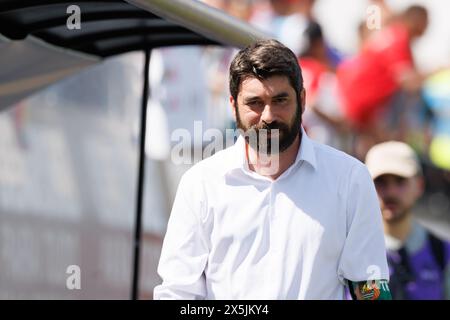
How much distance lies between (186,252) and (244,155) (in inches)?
13.4

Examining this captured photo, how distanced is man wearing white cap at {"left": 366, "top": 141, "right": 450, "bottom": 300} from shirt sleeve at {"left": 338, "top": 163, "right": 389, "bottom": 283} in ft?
8.35

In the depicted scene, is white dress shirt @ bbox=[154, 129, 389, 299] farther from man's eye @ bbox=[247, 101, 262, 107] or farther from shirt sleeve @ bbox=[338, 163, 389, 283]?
man's eye @ bbox=[247, 101, 262, 107]

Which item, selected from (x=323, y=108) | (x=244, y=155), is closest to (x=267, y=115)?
(x=244, y=155)

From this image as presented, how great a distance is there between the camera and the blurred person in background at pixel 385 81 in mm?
8945

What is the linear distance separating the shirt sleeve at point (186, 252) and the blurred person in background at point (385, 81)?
17.6 feet

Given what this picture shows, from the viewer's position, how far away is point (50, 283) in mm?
11023

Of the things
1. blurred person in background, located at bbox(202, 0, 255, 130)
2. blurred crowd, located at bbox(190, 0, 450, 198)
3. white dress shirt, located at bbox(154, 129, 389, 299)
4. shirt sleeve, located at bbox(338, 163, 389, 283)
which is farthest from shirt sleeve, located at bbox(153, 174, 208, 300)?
blurred person in background, located at bbox(202, 0, 255, 130)

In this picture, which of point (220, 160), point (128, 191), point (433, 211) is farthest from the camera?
point (128, 191)

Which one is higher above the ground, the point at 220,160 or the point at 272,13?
the point at 272,13

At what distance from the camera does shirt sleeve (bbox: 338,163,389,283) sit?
3457 mm

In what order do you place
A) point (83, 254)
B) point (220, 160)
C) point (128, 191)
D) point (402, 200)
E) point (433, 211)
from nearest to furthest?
point (220, 160)
point (402, 200)
point (433, 211)
point (83, 254)
point (128, 191)

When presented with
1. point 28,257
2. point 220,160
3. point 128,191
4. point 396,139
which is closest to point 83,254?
point 28,257

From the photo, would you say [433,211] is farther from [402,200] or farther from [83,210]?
[83,210]

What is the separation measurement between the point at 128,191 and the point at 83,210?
2.98 feet
